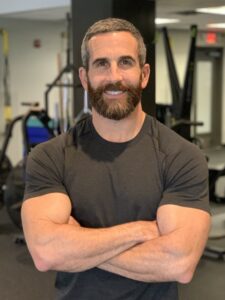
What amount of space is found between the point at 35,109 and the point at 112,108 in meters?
3.64

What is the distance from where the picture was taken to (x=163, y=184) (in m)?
1.57

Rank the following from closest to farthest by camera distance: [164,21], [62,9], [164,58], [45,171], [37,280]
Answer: [45,171] → [37,280] → [62,9] → [164,21] → [164,58]

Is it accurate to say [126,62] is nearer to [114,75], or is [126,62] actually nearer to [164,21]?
[114,75]

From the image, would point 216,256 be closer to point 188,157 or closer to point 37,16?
point 188,157

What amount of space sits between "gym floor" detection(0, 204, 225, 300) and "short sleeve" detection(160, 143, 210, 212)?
7.31ft

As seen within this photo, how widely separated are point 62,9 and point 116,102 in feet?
15.1

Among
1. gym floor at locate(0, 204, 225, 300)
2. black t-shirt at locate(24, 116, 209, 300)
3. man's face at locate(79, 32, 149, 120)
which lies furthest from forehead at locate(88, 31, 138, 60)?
gym floor at locate(0, 204, 225, 300)

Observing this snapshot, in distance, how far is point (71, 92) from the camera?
7.38 m

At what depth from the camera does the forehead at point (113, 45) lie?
62.4 inches

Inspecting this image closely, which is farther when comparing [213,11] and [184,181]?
[213,11]

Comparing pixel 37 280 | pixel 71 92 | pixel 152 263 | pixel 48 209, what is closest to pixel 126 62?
pixel 48 209

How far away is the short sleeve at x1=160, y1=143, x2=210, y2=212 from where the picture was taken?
1.57 meters

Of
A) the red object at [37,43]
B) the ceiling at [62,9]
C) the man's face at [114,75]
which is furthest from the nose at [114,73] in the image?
the red object at [37,43]

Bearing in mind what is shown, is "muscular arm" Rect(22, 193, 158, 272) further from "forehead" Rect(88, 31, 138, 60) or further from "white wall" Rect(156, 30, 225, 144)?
"white wall" Rect(156, 30, 225, 144)
